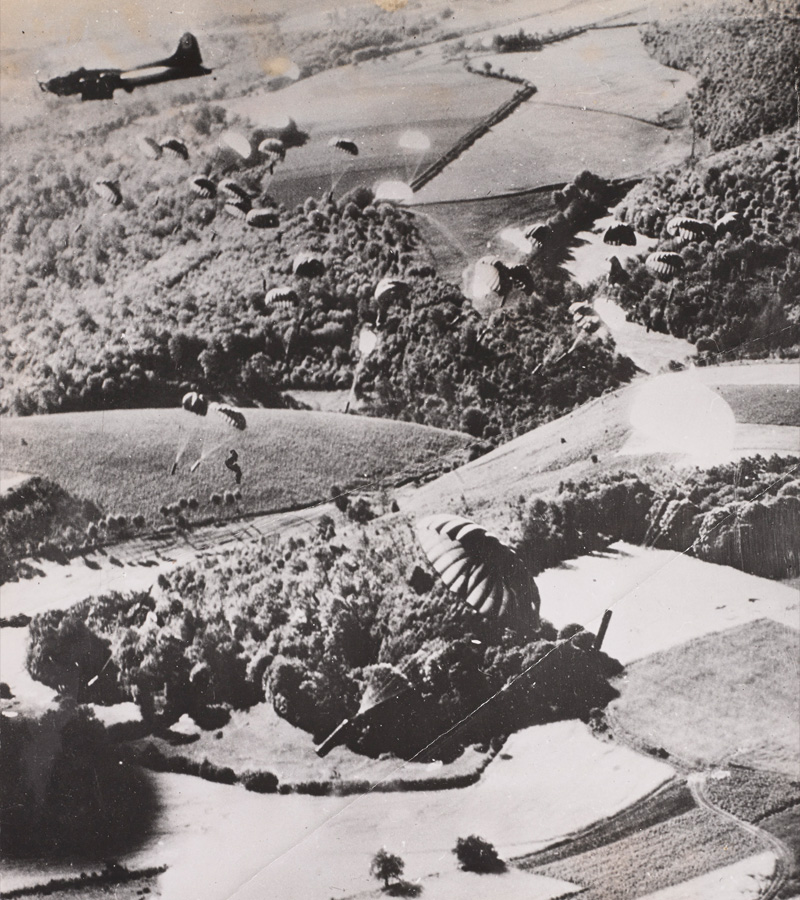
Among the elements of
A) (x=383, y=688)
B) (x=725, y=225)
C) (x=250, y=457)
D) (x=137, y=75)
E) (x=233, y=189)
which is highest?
(x=137, y=75)

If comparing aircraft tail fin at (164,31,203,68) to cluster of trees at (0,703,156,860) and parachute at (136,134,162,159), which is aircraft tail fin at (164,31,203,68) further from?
cluster of trees at (0,703,156,860)

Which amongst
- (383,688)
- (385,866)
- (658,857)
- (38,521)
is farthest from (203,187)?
(658,857)

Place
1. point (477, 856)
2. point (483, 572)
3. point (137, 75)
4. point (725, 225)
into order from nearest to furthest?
point (477, 856)
point (483, 572)
point (137, 75)
point (725, 225)

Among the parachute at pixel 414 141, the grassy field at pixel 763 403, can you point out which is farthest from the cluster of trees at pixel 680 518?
the parachute at pixel 414 141

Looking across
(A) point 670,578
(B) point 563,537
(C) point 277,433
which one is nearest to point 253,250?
(C) point 277,433

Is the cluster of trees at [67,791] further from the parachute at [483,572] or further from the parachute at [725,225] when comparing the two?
the parachute at [725,225]

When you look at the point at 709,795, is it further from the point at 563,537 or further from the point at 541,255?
the point at 541,255

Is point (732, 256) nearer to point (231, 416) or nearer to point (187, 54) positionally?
point (231, 416)

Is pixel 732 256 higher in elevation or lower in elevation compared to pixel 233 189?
lower

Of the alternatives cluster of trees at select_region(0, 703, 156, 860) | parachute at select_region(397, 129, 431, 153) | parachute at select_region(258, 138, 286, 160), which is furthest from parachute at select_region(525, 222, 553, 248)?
cluster of trees at select_region(0, 703, 156, 860)
